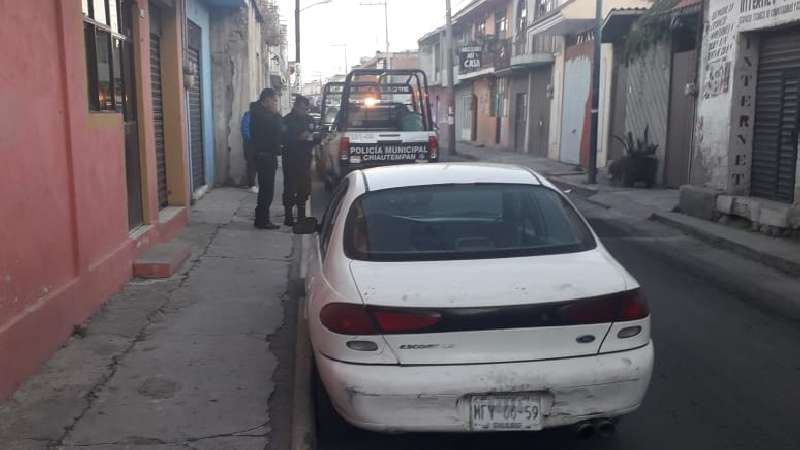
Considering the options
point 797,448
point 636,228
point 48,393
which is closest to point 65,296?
point 48,393

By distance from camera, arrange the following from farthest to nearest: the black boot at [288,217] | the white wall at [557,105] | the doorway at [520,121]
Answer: the doorway at [520,121]
the white wall at [557,105]
the black boot at [288,217]

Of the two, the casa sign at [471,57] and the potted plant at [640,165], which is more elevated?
the casa sign at [471,57]

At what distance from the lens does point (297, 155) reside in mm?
10984

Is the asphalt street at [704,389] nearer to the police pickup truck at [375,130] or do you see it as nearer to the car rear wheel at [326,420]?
the car rear wheel at [326,420]

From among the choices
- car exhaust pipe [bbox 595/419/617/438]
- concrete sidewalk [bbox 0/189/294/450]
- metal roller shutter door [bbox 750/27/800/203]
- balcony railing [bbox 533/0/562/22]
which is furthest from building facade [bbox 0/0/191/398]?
balcony railing [bbox 533/0/562/22]

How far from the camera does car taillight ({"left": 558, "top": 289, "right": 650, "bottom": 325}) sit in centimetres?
361

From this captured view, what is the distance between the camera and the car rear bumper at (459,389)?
3516 mm

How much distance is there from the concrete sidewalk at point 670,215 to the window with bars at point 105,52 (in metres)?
7.39

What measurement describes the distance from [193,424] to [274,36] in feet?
80.0

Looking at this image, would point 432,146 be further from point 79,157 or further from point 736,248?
Result: point 79,157

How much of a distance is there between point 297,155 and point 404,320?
7.69 meters

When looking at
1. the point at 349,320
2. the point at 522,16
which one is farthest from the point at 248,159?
the point at 522,16

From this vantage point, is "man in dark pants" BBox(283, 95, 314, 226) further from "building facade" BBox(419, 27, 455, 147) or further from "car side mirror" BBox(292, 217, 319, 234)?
"building facade" BBox(419, 27, 455, 147)

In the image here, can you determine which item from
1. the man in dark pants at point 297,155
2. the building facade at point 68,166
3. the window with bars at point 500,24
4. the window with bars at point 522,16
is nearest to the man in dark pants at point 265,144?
the man in dark pants at point 297,155
